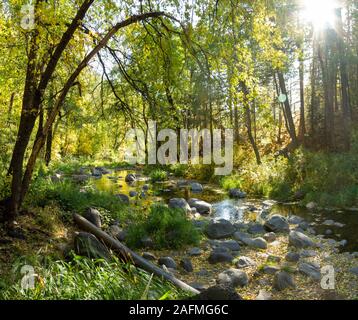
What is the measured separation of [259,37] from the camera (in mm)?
6023

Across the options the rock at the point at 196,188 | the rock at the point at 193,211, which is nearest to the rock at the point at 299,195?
the rock at the point at 193,211

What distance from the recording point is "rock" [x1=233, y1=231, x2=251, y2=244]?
326 inches

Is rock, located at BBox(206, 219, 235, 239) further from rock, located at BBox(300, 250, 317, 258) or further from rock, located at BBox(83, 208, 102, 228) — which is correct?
rock, located at BBox(83, 208, 102, 228)

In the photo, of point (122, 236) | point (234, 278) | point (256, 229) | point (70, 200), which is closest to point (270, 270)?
point (234, 278)

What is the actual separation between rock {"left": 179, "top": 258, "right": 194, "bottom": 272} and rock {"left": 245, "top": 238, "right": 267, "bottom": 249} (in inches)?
74.6

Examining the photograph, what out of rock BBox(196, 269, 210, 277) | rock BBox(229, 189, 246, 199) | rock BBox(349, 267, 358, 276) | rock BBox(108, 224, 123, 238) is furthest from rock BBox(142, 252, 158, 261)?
rock BBox(229, 189, 246, 199)

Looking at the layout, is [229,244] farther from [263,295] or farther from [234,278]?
[263,295]

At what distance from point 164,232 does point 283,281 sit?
9.81 ft

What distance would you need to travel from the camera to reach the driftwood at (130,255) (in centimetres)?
525

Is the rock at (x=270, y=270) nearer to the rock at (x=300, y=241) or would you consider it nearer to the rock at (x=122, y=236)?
the rock at (x=300, y=241)

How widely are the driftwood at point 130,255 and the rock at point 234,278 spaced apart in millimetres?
915

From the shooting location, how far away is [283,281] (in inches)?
231
